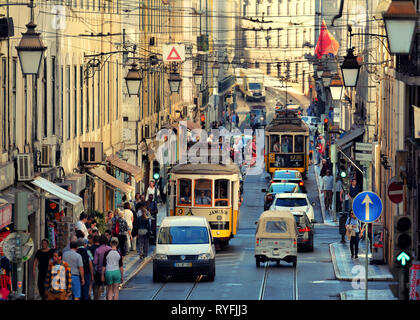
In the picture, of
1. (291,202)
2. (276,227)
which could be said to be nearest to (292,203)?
(291,202)

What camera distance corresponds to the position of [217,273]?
1183 inches

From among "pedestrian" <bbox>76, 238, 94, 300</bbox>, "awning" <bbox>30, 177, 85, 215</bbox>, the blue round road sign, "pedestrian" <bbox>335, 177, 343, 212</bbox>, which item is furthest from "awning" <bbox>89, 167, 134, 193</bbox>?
the blue round road sign

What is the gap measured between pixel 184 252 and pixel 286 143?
107ft

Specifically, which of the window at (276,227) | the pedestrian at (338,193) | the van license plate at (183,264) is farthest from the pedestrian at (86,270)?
the pedestrian at (338,193)

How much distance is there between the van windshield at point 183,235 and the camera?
92.5ft

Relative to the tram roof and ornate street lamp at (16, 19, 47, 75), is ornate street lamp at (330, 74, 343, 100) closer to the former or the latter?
the tram roof

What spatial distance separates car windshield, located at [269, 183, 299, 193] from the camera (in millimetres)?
46812

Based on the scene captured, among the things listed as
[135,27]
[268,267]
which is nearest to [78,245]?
[268,267]

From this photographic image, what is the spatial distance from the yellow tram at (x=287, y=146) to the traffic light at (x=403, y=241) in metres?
43.6

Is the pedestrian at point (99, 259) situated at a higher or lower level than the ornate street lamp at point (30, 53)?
lower

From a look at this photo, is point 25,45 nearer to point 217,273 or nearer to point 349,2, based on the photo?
point 217,273

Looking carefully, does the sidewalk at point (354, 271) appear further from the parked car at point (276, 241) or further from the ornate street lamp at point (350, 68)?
the ornate street lamp at point (350, 68)

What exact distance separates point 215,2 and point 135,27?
78.2 metres

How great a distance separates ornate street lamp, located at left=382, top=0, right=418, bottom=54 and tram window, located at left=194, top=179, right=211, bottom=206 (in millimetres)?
23197
